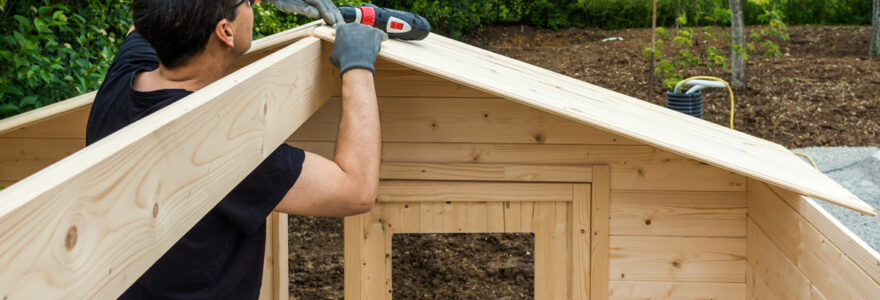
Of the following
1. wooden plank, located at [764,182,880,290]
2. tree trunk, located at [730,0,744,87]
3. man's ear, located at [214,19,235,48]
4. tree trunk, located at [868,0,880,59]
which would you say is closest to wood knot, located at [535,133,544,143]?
wooden plank, located at [764,182,880,290]

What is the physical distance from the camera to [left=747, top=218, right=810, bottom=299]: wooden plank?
2288 millimetres

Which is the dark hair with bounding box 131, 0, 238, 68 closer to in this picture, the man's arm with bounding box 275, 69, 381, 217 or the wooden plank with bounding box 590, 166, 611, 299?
the man's arm with bounding box 275, 69, 381, 217

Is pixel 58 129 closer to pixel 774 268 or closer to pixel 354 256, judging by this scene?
pixel 354 256

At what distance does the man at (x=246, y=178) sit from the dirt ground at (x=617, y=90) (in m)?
3.47

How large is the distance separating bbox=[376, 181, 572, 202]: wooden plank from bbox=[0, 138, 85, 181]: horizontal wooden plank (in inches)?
50.8

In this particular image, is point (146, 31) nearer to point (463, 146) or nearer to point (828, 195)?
point (463, 146)

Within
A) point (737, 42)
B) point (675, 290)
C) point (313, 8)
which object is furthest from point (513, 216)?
point (737, 42)

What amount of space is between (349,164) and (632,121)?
107cm

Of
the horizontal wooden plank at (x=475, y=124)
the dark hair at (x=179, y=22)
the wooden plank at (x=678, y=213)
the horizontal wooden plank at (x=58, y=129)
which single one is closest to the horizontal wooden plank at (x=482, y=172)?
the horizontal wooden plank at (x=475, y=124)

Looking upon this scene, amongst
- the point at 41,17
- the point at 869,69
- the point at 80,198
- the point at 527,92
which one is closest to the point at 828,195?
the point at 527,92

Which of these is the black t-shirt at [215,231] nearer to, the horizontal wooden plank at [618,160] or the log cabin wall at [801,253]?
the horizontal wooden plank at [618,160]

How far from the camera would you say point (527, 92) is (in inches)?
86.0

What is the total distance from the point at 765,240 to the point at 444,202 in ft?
4.17

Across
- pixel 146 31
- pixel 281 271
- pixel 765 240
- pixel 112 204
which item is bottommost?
pixel 281 271
